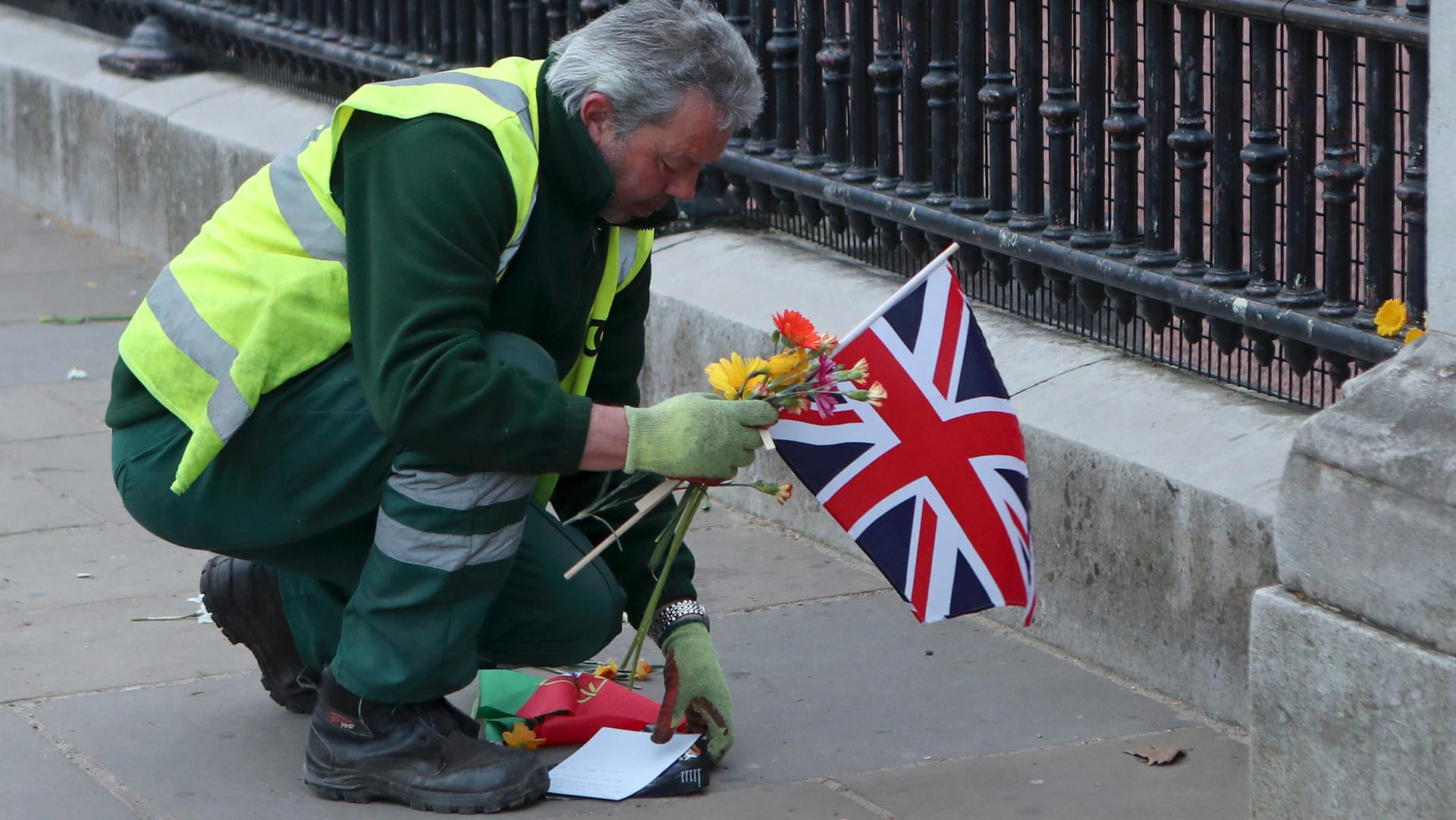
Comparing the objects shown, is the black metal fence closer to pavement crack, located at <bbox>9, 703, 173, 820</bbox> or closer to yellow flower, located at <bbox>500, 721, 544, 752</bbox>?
yellow flower, located at <bbox>500, 721, 544, 752</bbox>

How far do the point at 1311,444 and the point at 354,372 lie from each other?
4.69 ft

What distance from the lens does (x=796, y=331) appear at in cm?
302

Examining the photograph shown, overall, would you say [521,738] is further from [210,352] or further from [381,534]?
[210,352]

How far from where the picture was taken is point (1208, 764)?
3311 mm

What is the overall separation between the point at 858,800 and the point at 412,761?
2.32 feet

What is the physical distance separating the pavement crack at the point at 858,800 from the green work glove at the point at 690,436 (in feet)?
1.93

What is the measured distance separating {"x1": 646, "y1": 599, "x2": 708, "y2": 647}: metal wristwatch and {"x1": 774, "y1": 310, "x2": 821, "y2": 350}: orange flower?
0.57 m

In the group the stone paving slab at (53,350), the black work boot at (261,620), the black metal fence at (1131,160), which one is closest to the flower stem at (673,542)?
the black work boot at (261,620)

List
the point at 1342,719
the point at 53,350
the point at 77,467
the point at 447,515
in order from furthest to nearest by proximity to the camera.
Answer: the point at 53,350
the point at 77,467
the point at 447,515
the point at 1342,719

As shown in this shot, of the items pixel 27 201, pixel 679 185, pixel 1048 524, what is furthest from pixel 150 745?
pixel 27 201

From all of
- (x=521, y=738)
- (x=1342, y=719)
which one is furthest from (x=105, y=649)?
(x=1342, y=719)

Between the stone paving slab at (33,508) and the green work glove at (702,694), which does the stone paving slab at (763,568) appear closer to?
the green work glove at (702,694)

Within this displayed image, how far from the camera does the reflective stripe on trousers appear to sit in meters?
3.00

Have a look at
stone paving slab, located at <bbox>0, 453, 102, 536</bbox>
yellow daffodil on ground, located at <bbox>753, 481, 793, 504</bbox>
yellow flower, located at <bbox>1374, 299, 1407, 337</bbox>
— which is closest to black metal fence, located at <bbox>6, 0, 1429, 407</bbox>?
yellow flower, located at <bbox>1374, 299, 1407, 337</bbox>
